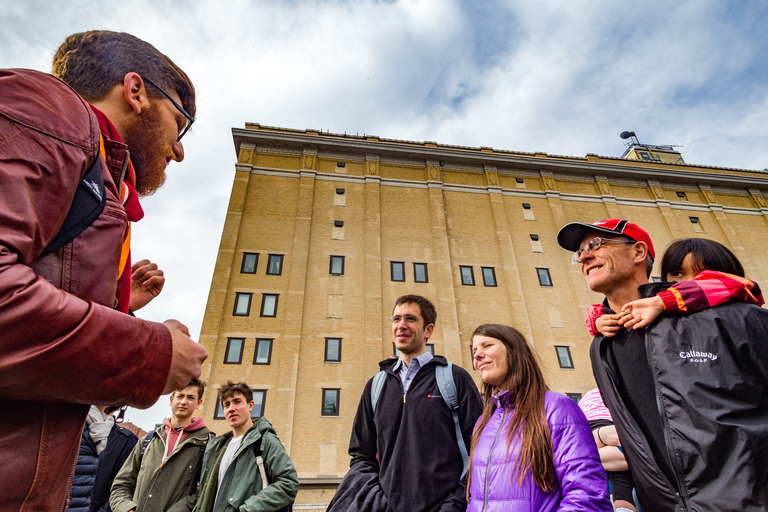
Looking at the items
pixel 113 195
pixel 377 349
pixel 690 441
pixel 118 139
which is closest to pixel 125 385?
pixel 113 195

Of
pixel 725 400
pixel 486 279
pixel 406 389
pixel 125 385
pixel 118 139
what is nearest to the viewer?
pixel 125 385

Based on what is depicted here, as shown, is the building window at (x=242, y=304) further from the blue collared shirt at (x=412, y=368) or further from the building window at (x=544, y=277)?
the blue collared shirt at (x=412, y=368)

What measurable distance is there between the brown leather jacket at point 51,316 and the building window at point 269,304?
18206mm

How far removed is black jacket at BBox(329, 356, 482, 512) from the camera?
105 inches

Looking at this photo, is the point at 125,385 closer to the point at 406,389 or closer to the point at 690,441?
the point at 690,441

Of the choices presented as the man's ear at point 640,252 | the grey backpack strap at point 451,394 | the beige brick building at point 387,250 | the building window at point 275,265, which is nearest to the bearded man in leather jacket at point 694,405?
the man's ear at point 640,252

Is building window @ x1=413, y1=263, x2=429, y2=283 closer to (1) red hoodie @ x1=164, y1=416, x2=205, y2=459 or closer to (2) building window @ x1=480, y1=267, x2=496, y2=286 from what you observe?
(2) building window @ x1=480, y1=267, x2=496, y2=286

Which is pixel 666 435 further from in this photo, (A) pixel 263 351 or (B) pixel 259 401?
(A) pixel 263 351

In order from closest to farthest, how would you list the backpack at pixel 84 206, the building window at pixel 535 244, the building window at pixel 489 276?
the backpack at pixel 84 206
the building window at pixel 489 276
the building window at pixel 535 244

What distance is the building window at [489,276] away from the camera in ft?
69.8

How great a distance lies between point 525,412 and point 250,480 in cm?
312

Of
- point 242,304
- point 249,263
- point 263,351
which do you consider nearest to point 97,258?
point 263,351

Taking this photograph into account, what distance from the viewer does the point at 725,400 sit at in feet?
5.73

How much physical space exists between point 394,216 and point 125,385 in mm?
21853
